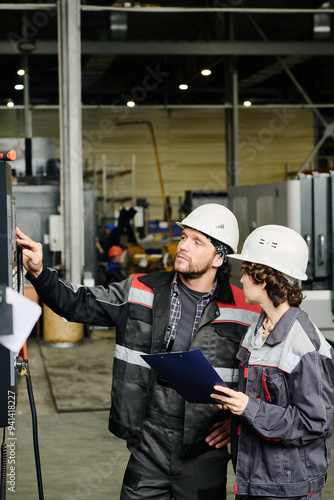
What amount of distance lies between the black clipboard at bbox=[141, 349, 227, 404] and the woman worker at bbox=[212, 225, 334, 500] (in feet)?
0.19

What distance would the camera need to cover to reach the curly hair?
2176mm

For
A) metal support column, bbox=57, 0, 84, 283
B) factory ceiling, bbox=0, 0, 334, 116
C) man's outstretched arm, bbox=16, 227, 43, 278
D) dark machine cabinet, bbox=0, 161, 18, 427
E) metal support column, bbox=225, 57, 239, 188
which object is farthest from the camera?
factory ceiling, bbox=0, 0, 334, 116

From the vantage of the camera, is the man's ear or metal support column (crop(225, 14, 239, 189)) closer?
the man's ear

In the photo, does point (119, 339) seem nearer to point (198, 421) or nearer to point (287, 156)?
point (198, 421)

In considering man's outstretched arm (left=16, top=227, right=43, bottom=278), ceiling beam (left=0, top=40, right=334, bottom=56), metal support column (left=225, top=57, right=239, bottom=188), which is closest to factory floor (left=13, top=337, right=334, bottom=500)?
man's outstretched arm (left=16, top=227, right=43, bottom=278)

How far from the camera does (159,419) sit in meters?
2.44

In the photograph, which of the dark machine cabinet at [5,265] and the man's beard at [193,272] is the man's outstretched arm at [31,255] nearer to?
the dark machine cabinet at [5,265]

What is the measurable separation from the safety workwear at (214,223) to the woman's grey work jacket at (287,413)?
1.66 feet

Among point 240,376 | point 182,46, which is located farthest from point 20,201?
point 240,376

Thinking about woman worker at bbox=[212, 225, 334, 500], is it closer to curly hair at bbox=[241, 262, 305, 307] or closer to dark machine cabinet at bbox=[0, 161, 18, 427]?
curly hair at bbox=[241, 262, 305, 307]

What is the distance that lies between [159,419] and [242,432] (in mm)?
389

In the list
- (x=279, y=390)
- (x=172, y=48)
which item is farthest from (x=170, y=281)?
(x=172, y=48)

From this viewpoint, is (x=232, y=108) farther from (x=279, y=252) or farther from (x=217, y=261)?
(x=279, y=252)

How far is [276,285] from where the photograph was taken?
2.18 meters
